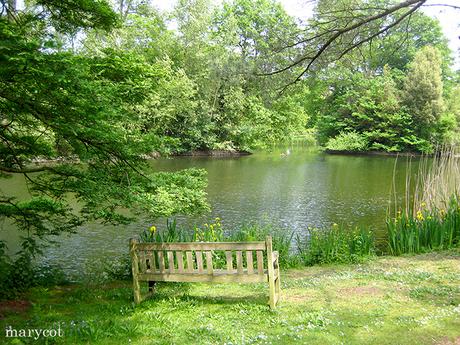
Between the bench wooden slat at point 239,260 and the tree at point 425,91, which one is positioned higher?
the tree at point 425,91

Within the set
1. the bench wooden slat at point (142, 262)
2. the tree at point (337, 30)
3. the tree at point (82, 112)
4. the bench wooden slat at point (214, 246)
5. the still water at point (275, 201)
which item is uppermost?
the tree at point (337, 30)

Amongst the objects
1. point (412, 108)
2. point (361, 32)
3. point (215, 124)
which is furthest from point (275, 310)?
point (412, 108)

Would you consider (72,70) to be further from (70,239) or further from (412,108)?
(412,108)

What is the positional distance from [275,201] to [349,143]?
21657 mm

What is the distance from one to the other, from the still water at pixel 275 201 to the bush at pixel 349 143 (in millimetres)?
9792

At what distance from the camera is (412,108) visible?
31.1 metres

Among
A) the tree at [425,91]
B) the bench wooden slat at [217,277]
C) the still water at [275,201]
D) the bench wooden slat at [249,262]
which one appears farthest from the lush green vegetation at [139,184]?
the tree at [425,91]

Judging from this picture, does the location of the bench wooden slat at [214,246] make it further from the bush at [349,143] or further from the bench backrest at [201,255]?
the bush at [349,143]

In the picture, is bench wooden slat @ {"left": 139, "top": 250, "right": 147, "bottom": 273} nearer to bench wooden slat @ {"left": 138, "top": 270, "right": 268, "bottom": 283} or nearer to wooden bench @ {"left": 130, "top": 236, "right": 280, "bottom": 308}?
wooden bench @ {"left": 130, "top": 236, "right": 280, "bottom": 308}

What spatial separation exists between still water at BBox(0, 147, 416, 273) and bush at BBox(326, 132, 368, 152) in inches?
385

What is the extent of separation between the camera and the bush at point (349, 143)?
33.7 metres

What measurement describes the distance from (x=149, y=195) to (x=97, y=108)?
1525 millimetres

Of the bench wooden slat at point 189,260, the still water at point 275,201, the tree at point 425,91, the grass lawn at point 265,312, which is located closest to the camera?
the grass lawn at point 265,312

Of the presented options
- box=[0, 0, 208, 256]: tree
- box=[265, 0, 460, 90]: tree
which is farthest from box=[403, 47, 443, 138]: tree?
box=[0, 0, 208, 256]: tree
